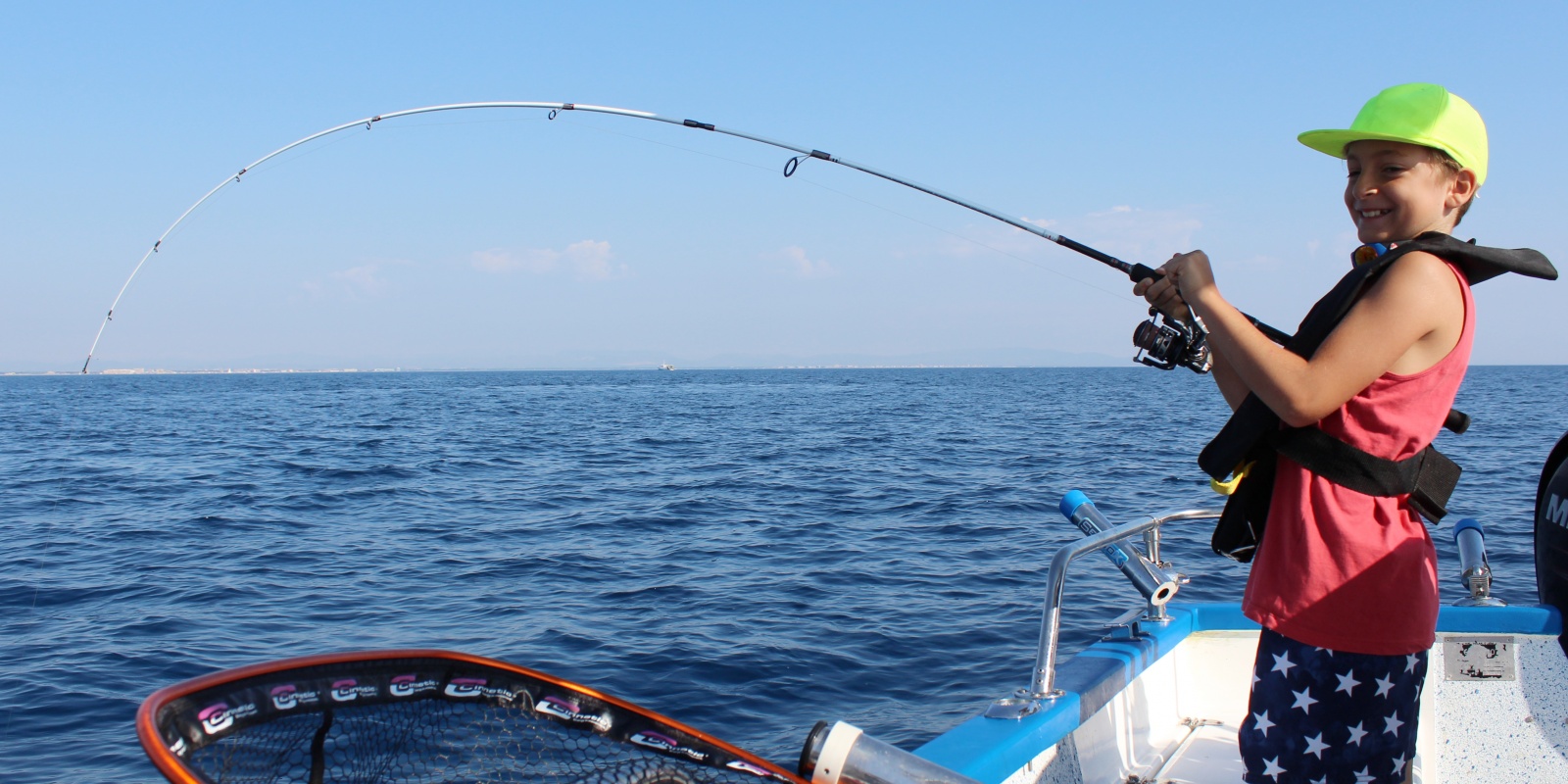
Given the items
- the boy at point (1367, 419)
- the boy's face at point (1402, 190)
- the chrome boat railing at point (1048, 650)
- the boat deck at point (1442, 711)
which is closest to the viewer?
the boy at point (1367, 419)

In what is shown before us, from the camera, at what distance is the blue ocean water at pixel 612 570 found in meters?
6.18

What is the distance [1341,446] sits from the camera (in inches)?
65.0

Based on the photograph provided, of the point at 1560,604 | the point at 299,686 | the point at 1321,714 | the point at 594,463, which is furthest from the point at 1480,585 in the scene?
the point at 594,463

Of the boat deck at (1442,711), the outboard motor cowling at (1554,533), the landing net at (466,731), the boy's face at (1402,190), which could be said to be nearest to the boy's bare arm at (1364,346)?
the boy's face at (1402,190)

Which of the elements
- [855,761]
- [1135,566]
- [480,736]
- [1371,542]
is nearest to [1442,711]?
[1135,566]

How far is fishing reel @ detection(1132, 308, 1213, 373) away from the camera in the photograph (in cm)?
218

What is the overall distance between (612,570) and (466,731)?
308 inches

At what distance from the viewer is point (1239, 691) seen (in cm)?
352

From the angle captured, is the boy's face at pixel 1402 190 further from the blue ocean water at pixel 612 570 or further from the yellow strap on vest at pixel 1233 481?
the blue ocean water at pixel 612 570

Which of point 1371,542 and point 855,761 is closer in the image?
point 855,761

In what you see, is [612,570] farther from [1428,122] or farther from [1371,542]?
Answer: [1428,122]

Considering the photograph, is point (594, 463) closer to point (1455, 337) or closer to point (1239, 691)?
point (1239, 691)

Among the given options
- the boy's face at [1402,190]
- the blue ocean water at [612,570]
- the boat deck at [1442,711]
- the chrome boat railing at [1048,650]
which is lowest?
the blue ocean water at [612,570]

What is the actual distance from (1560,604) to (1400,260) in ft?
7.18
